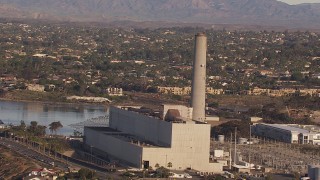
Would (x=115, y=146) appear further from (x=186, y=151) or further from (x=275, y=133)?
(x=275, y=133)

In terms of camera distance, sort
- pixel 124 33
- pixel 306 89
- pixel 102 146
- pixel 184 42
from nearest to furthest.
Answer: pixel 102 146
pixel 306 89
pixel 184 42
pixel 124 33

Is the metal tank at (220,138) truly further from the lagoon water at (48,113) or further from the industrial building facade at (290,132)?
the lagoon water at (48,113)

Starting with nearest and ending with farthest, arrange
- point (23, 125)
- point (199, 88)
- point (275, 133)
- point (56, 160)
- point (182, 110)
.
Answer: point (56, 160) → point (182, 110) → point (199, 88) → point (275, 133) → point (23, 125)

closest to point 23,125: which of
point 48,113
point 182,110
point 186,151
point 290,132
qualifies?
point 48,113

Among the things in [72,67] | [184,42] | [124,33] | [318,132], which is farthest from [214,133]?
[124,33]

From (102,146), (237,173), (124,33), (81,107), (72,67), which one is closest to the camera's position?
(237,173)

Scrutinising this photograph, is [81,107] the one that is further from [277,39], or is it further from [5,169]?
[277,39]

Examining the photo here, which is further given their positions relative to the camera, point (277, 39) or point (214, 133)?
point (277, 39)
